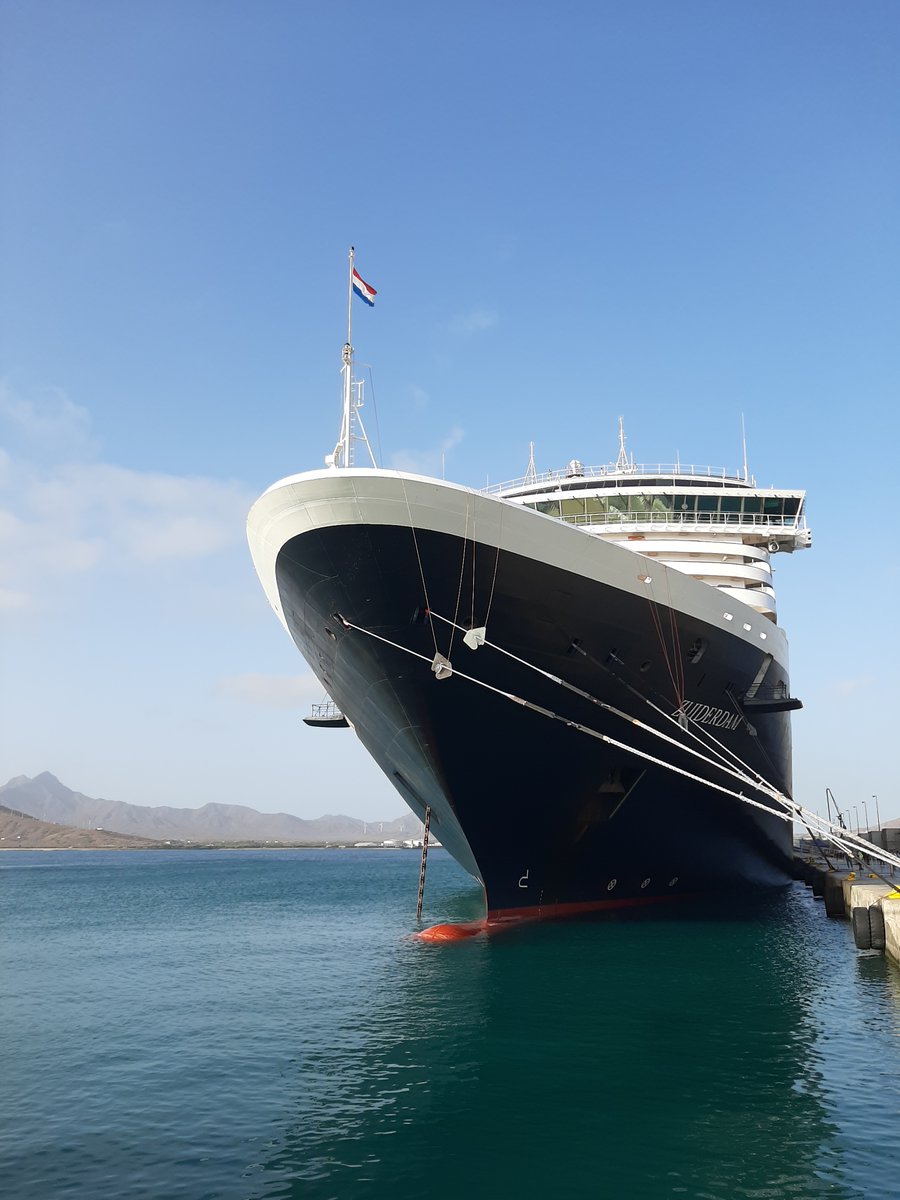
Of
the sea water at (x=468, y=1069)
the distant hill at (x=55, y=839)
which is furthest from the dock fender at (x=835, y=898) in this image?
the distant hill at (x=55, y=839)

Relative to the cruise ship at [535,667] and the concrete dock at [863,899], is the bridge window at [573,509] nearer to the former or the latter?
the cruise ship at [535,667]

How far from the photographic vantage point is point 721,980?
59.4 feet

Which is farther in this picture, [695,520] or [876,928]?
[695,520]

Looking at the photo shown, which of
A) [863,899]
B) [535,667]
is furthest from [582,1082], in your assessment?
[863,899]

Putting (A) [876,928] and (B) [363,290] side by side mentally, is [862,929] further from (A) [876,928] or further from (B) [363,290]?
(B) [363,290]

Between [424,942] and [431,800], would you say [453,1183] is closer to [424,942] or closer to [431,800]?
[431,800]

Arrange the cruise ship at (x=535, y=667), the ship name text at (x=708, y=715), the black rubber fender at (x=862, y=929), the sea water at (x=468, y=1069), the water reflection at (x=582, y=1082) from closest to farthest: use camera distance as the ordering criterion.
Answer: the water reflection at (x=582, y=1082) < the sea water at (x=468, y=1069) < the cruise ship at (x=535, y=667) < the ship name text at (x=708, y=715) < the black rubber fender at (x=862, y=929)

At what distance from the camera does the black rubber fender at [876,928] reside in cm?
2122

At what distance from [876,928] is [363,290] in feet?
67.1

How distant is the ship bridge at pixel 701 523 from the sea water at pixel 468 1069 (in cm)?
1052

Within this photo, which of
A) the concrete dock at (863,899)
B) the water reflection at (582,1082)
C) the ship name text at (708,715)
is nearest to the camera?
the water reflection at (582,1082)

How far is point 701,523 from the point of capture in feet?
88.0

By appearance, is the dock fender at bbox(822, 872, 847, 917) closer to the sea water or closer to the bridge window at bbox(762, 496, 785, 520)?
the sea water

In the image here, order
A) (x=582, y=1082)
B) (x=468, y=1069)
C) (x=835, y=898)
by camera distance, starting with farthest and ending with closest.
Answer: (x=835, y=898)
(x=468, y=1069)
(x=582, y=1082)
